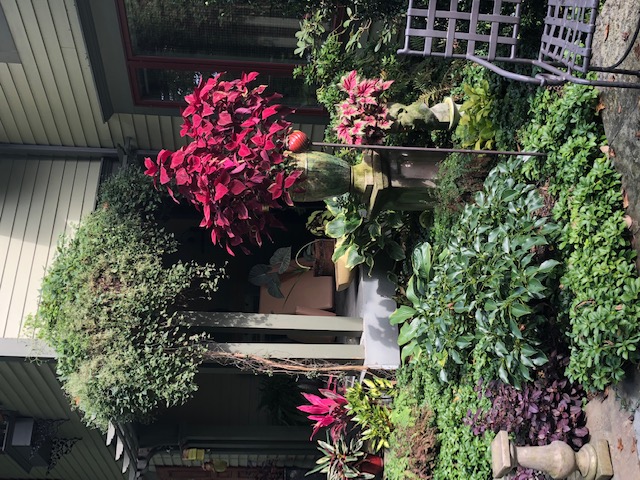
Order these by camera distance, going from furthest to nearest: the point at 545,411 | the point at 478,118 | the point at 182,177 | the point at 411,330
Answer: the point at 411,330
the point at 478,118
the point at 182,177
the point at 545,411

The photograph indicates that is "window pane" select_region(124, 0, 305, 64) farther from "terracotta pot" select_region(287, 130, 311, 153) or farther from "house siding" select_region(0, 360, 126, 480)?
"house siding" select_region(0, 360, 126, 480)

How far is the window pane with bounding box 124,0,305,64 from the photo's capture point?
5.80 metres

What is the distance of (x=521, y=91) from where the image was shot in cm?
404

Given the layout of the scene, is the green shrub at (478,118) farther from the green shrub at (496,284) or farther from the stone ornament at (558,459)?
the stone ornament at (558,459)

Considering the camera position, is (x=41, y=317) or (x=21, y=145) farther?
(x=21, y=145)

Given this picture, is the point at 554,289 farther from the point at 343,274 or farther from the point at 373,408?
the point at 343,274

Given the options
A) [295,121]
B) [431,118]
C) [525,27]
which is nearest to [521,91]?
[525,27]

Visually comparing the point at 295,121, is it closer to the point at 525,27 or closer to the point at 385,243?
the point at 385,243

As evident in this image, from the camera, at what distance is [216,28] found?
601cm

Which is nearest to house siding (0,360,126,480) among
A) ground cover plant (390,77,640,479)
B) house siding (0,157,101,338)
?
house siding (0,157,101,338)

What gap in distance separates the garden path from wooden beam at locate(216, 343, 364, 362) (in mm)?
2690

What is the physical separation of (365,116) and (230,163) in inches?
40.5

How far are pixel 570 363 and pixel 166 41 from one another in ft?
15.1

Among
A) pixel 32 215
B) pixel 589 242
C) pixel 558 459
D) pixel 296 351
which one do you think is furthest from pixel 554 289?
pixel 32 215
